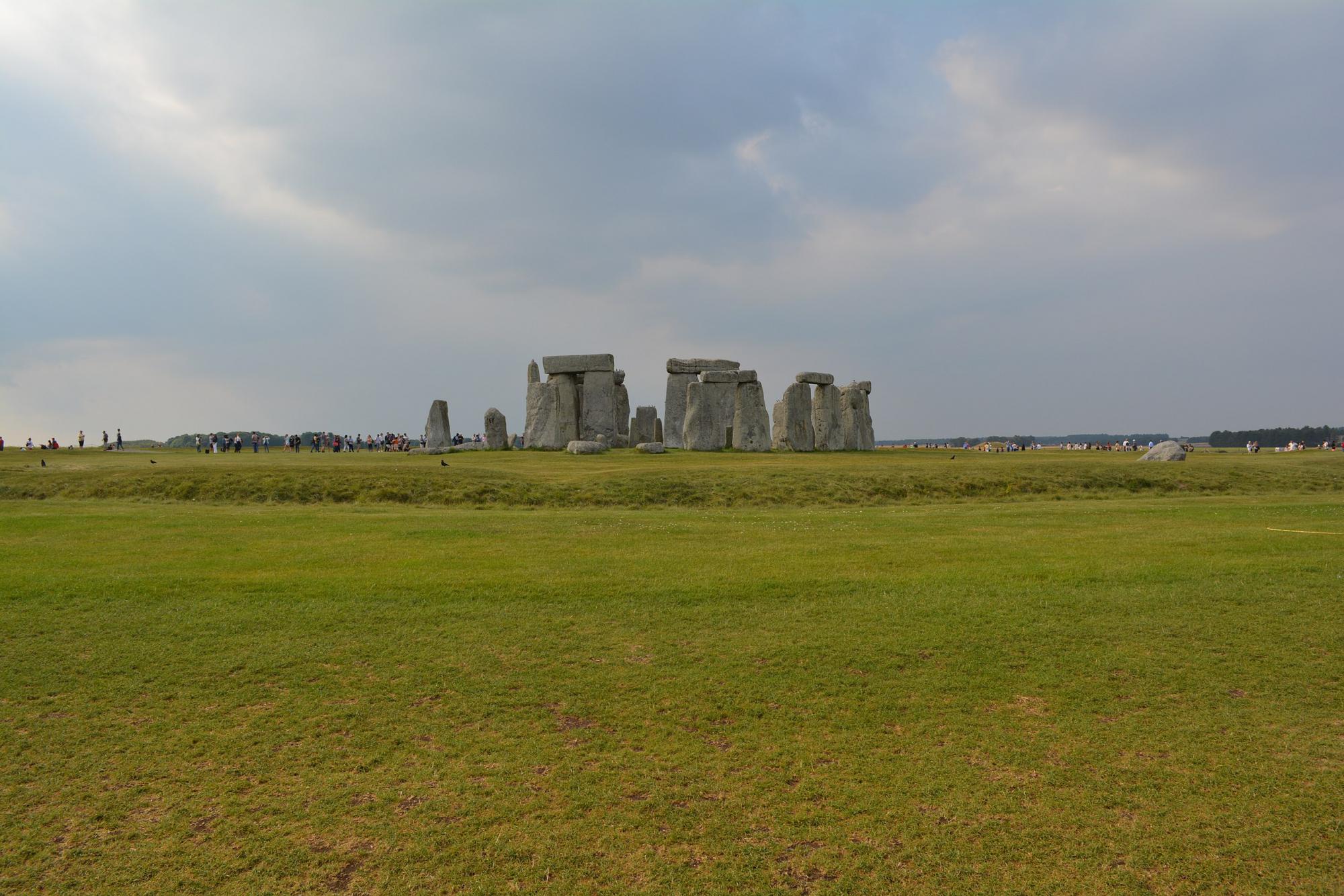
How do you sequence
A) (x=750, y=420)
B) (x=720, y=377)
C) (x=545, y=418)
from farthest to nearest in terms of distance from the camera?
(x=720, y=377) < (x=545, y=418) < (x=750, y=420)

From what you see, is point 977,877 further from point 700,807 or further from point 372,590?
point 372,590

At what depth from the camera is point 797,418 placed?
37875 mm

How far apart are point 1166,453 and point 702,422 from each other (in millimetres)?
17983

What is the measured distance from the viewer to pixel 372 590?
10008mm

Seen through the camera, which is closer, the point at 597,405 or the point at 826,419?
the point at 597,405

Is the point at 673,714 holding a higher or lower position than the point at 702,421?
lower

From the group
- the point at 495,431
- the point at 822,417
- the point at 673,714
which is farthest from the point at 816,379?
the point at 673,714

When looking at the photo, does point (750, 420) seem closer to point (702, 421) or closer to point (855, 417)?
point (702, 421)

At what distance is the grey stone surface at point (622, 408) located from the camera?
4259 centimetres

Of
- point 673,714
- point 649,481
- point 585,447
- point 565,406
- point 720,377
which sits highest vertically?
point 720,377

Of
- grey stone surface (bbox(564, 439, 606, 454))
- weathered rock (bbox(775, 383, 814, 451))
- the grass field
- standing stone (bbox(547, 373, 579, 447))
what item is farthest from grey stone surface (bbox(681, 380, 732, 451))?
the grass field

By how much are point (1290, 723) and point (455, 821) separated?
6029 millimetres

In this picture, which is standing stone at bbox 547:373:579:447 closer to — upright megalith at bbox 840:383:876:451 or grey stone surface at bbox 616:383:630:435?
grey stone surface at bbox 616:383:630:435

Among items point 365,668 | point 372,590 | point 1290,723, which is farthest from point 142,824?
point 1290,723
